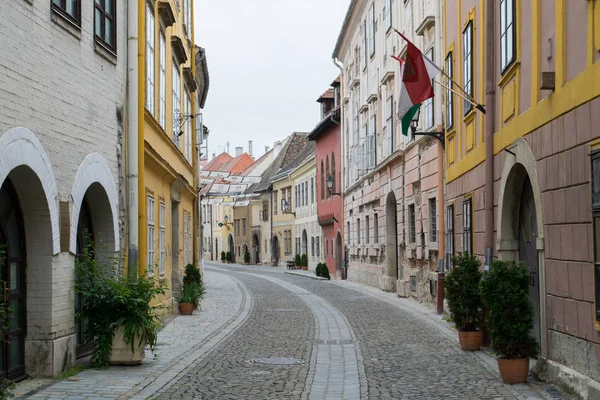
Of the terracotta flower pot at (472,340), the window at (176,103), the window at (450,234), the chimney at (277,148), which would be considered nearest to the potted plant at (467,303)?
the terracotta flower pot at (472,340)

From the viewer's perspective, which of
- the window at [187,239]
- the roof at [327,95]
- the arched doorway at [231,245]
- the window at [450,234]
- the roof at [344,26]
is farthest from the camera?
the arched doorway at [231,245]

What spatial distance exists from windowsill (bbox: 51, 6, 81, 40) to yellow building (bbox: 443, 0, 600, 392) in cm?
543

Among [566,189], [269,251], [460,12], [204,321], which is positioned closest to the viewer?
[566,189]

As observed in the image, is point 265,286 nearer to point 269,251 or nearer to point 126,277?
point 126,277

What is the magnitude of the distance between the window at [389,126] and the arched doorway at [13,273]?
56.7 feet

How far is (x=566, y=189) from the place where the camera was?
8203 mm

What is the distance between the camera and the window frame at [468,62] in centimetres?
1420

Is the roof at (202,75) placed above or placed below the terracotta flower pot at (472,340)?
above

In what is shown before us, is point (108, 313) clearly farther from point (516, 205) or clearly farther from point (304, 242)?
point (304, 242)

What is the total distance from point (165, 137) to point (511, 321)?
31.9 feet

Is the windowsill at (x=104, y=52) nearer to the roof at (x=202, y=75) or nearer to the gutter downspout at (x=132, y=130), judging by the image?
the gutter downspout at (x=132, y=130)

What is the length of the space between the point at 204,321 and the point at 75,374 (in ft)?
24.7

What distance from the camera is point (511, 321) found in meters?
8.84

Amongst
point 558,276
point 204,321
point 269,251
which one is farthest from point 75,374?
point 269,251
